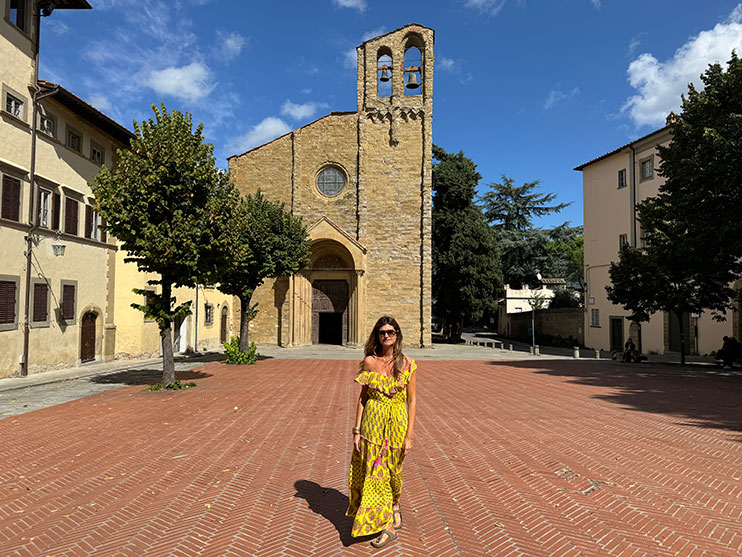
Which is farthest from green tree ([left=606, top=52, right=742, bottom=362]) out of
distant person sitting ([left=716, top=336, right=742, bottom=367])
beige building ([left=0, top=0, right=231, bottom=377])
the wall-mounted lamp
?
beige building ([left=0, top=0, right=231, bottom=377])

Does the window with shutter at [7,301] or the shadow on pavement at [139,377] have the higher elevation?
the window with shutter at [7,301]

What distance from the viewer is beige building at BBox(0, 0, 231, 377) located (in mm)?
14305

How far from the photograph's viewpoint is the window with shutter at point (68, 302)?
16.8 meters

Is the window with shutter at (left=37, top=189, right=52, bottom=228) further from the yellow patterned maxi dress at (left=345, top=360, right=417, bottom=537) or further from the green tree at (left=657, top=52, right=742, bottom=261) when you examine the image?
the green tree at (left=657, top=52, right=742, bottom=261)

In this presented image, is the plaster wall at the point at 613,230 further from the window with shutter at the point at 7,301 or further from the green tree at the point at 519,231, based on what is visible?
the window with shutter at the point at 7,301

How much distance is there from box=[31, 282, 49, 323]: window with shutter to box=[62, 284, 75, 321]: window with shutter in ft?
2.84

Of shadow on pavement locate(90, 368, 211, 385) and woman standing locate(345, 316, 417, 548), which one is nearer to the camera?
woman standing locate(345, 316, 417, 548)

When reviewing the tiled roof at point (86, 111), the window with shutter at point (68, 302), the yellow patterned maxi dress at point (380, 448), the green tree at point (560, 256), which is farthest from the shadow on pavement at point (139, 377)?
the green tree at point (560, 256)

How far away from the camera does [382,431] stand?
12.5ft

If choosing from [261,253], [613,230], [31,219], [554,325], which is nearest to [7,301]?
[31,219]

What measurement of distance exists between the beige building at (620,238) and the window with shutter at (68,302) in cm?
2828

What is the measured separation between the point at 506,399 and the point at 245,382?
7.58 m

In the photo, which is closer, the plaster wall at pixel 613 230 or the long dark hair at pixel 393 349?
the long dark hair at pixel 393 349

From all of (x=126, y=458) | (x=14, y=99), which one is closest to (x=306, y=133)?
(x=14, y=99)
